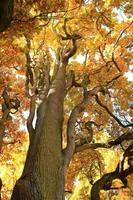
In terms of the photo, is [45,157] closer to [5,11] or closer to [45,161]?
[45,161]

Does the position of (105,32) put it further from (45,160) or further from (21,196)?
(21,196)

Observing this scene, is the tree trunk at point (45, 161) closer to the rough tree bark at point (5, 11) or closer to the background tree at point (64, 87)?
the background tree at point (64, 87)

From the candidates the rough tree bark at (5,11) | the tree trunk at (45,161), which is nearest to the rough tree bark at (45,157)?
the tree trunk at (45,161)

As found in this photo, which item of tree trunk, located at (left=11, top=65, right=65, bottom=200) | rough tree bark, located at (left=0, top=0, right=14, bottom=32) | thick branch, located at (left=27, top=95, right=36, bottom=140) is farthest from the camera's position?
thick branch, located at (left=27, top=95, right=36, bottom=140)

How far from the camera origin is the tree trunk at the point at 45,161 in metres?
7.13

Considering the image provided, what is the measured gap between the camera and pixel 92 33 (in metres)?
13.4

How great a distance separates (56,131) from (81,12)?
19.4 feet

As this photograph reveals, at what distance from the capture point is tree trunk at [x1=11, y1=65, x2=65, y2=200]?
7.13 metres

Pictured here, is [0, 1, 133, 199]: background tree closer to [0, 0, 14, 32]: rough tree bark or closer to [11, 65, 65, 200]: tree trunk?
[11, 65, 65, 200]: tree trunk

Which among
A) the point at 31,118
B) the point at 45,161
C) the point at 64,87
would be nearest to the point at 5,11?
the point at 45,161

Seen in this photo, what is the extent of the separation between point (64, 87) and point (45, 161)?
3.79m

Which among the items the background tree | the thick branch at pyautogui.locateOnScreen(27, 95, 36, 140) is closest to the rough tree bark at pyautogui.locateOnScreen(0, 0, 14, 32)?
the background tree

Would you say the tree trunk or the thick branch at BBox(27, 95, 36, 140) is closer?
the tree trunk

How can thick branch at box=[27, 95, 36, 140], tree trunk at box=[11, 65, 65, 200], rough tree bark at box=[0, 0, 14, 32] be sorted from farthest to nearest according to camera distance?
thick branch at box=[27, 95, 36, 140] < tree trunk at box=[11, 65, 65, 200] < rough tree bark at box=[0, 0, 14, 32]
